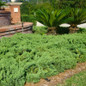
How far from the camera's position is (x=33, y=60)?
3500mm

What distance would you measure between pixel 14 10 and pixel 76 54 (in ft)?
23.2

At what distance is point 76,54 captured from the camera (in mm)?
4547

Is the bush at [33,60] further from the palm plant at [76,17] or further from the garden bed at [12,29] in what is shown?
the palm plant at [76,17]

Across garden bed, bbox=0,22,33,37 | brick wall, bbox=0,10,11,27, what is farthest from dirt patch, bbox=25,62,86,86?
brick wall, bbox=0,10,11,27

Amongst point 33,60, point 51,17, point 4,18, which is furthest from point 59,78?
point 4,18

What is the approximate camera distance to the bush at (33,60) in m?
3.01

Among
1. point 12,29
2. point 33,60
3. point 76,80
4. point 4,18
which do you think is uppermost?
point 4,18

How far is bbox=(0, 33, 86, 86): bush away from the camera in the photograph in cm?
301

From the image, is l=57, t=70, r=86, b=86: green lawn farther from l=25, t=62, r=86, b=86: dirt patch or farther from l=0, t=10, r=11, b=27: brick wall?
l=0, t=10, r=11, b=27: brick wall

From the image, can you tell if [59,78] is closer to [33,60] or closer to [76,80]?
[76,80]

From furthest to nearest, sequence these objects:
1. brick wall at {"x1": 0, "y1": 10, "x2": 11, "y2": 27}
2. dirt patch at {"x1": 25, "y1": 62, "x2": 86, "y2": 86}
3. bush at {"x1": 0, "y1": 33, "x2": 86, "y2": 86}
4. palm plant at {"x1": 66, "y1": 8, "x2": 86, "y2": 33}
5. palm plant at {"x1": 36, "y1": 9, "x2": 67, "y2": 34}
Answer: palm plant at {"x1": 66, "y1": 8, "x2": 86, "y2": 33} < palm plant at {"x1": 36, "y1": 9, "x2": 67, "y2": 34} < brick wall at {"x1": 0, "y1": 10, "x2": 11, "y2": 27} < dirt patch at {"x1": 25, "y1": 62, "x2": 86, "y2": 86} < bush at {"x1": 0, "y1": 33, "x2": 86, "y2": 86}

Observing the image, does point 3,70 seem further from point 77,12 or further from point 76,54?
point 77,12

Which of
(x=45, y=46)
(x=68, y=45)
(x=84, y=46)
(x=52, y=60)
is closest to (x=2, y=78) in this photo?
(x=52, y=60)

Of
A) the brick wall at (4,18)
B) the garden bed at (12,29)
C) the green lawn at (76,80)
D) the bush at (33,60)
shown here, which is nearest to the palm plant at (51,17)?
the garden bed at (12,29)
